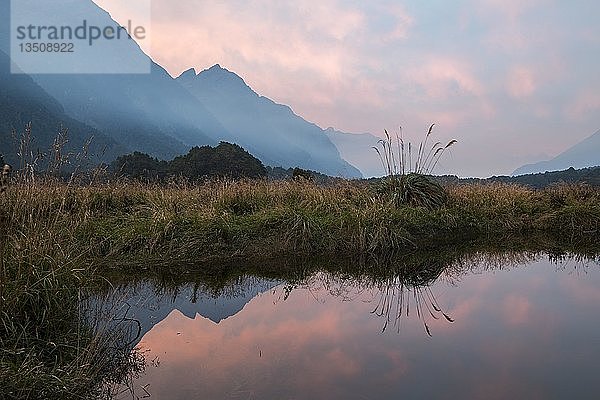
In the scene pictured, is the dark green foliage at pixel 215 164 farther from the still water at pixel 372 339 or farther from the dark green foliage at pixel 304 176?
the still water at pixel 372 339

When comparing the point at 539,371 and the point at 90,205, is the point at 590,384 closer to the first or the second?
the point at 539,371

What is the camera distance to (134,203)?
27.3 ft

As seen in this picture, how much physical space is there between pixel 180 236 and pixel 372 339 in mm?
3947

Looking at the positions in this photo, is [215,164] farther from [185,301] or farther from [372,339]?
[372,339]

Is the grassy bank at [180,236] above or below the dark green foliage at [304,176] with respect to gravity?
below

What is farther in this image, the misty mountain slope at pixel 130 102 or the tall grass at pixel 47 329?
the misty mountain slope at pixel 130 102

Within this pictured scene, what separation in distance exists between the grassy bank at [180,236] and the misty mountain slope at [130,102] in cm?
7429

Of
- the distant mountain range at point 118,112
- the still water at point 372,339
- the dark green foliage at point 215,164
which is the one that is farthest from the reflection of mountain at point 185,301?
the distant mountain range at point 118,112

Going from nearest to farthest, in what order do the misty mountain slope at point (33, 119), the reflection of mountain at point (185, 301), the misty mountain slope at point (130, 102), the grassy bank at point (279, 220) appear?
the reflection of mountain at point (185, 301), the grassy bank at point (279, 220), the misty mountain slope at point (33, 119), the misty mountain slope at point (130, 102)

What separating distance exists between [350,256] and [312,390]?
4.12 meters

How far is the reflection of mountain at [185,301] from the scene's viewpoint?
4262mm

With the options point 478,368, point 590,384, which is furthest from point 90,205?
point 590,384

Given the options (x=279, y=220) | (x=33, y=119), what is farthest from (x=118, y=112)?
(x=279, y=220)

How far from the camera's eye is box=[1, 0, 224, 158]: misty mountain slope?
94.9 meters
